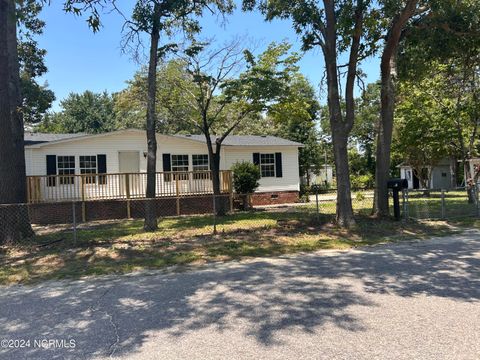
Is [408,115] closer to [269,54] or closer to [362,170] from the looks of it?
[269,54]

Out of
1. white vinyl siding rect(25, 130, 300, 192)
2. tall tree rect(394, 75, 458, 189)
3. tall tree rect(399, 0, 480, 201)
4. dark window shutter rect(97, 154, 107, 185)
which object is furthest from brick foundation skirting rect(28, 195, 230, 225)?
tall tree rect(394, 75, 458, 189)

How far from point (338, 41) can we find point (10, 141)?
30.2 ft

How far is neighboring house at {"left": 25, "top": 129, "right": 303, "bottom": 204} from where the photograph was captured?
1714 cm

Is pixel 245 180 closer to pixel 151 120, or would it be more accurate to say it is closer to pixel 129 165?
pixel 129 165

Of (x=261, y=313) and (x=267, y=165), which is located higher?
(x=267, y=165)

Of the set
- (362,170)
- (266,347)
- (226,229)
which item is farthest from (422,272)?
(362,170)

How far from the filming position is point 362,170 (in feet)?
134

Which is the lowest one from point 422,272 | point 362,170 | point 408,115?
point 422,272

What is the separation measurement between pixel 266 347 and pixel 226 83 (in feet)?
42.7

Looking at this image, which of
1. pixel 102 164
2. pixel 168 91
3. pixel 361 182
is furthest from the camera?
pixel 361 182

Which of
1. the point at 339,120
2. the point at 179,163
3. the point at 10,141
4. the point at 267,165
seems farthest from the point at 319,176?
the point at 10,141

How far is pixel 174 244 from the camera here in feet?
32.4

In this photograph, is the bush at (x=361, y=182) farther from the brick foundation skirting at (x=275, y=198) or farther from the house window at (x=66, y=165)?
the house window at (x=66, y=165)

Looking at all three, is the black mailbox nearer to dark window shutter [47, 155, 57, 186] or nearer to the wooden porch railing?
the wooden porch railing
